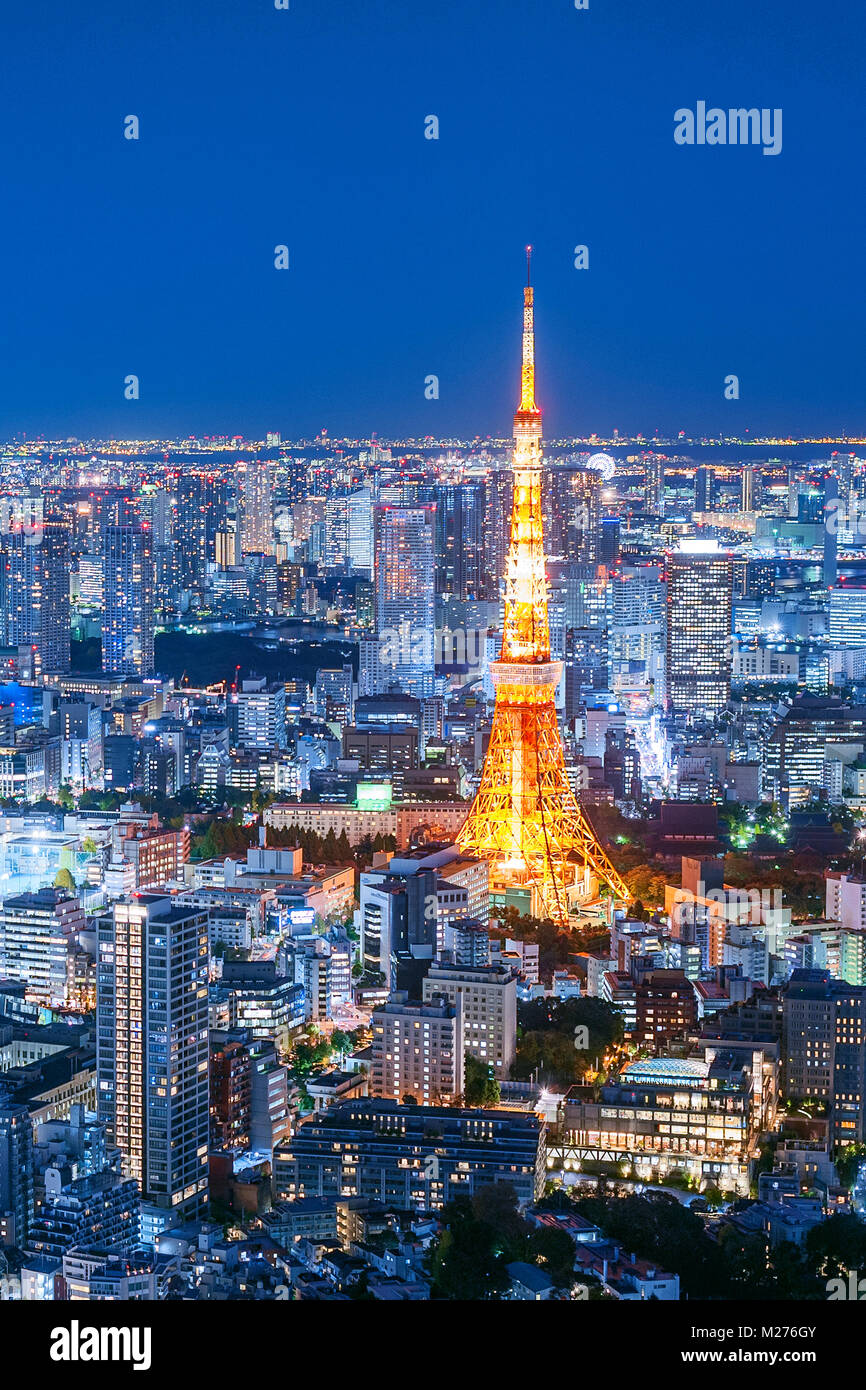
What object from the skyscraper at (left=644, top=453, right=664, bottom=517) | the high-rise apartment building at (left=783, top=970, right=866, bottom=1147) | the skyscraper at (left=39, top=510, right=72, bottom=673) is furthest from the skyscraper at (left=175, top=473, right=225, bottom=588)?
the high-rise apartment building at (left=783, top=970, right=866, bottom=1147)

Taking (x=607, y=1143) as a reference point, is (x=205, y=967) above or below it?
above

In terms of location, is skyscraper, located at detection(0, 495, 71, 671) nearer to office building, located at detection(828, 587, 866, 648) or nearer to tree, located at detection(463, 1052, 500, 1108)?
office building, located at detection(828, 587, 866, 648)

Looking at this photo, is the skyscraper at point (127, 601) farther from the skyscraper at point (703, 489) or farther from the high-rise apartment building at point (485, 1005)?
the high-rise apartment building at point (485, 1005)

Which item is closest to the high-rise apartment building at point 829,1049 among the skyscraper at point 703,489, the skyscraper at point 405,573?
the skyscraper at point 703,489

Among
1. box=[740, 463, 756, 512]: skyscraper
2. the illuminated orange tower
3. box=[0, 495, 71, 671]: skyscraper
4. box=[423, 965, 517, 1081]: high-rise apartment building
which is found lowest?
box=[423, 965, 517, 1081]: high-rise apartment building
